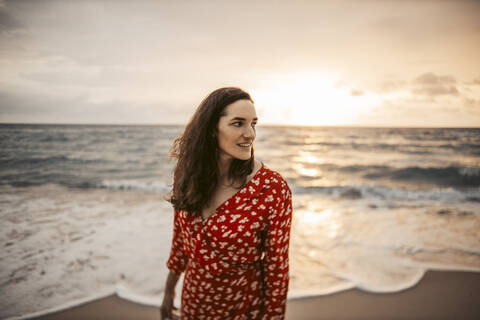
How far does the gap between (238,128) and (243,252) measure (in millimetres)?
807

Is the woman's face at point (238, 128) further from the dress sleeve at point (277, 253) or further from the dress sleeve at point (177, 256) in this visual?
the dress sleeve at point (177, 256)

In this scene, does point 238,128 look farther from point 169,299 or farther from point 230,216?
point 169,299

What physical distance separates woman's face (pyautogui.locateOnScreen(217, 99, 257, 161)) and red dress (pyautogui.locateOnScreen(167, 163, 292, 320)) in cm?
21

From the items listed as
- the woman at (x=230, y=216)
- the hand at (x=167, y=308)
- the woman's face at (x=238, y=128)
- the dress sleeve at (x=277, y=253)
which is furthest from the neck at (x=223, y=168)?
the hand at (x=167, y=308)

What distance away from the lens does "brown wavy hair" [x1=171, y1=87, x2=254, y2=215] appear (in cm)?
154

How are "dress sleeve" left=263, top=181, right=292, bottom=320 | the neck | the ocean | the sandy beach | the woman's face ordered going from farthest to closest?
the ocean
the sandy beach
the neck
the woman's face
"dress sleeve" left=263, top=181, right=292, bottom=320

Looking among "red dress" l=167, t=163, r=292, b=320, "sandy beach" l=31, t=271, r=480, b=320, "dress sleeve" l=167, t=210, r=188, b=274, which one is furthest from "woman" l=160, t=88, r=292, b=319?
"sandy beach" l=31, t=271, r=480, b=320

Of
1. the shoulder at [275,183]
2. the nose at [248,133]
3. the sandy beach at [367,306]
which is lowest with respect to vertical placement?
the sandy beach at [367,306]

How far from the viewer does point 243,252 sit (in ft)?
4.71

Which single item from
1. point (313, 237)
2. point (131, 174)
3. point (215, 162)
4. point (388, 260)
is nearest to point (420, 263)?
point (388, 260)

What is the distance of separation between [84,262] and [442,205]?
11.0 meters

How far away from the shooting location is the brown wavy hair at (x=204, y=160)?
1545 millimetres

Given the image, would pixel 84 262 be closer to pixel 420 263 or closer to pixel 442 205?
pixel 420 263

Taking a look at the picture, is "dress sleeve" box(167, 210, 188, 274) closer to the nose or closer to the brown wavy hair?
the brown wavy hair
